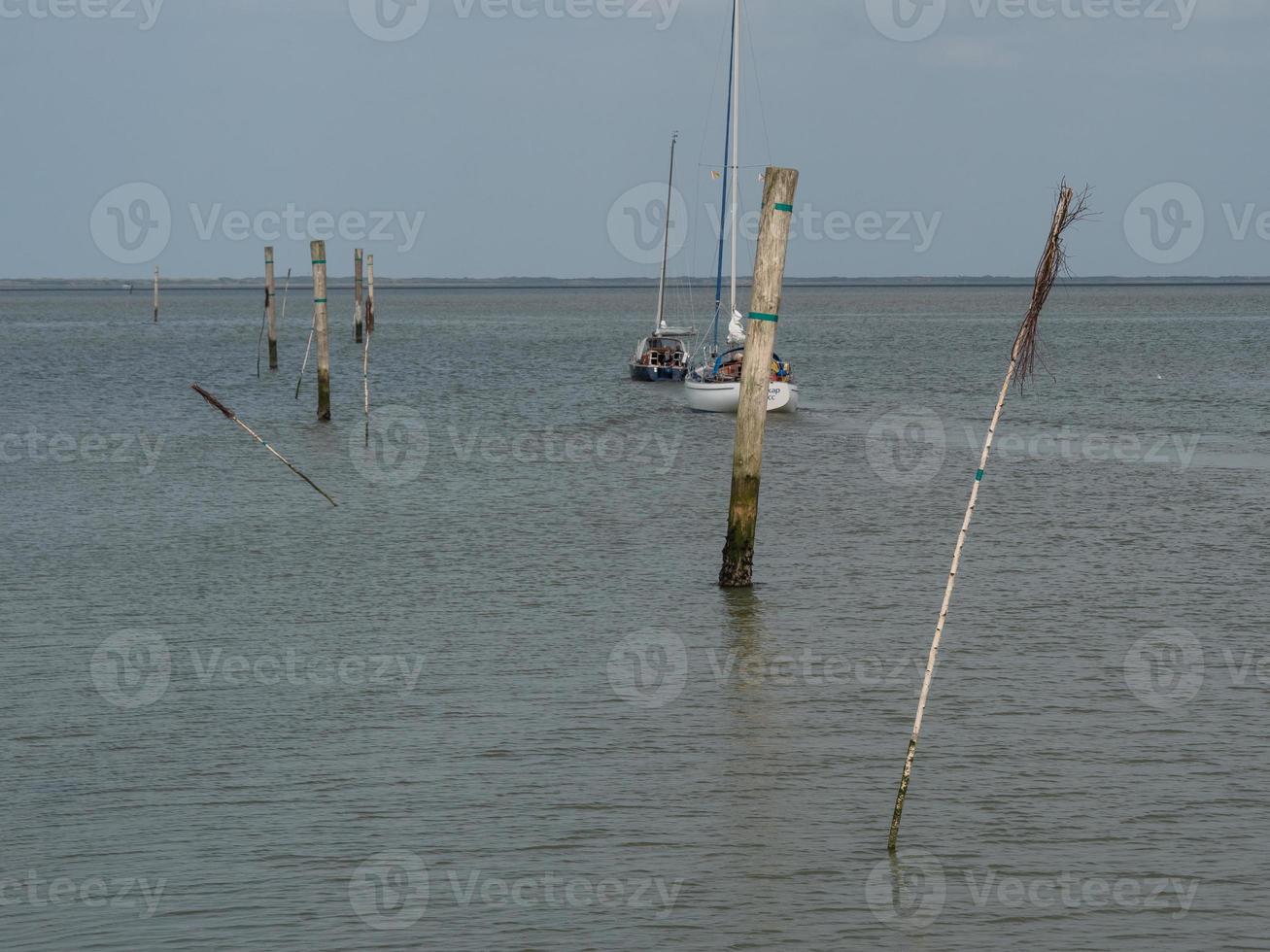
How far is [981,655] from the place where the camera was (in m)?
14.4

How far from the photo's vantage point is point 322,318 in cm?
3666

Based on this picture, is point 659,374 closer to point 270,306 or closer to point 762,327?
point 270,306

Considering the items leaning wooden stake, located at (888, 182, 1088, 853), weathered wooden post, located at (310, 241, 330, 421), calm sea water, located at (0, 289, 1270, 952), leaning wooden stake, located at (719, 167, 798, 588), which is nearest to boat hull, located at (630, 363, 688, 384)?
weathered wooden post, located at (310, 241, 330, 421)

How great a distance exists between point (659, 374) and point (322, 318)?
2303 centimetres

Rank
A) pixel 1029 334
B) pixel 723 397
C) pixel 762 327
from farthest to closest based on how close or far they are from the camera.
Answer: pixel 723 397 → pixel 762 327 → pixel 1029 334

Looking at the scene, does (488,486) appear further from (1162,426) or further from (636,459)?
(1162,426)

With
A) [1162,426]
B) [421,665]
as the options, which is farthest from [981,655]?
[1162,426]

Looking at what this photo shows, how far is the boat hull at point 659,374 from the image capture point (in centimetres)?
5819

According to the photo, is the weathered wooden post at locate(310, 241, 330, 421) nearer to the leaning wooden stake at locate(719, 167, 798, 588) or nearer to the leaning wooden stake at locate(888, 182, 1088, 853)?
the leaning wooden stake at locate(719, 167, 798, 588)

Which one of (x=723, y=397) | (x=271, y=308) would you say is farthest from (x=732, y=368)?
(x=271, y=308)

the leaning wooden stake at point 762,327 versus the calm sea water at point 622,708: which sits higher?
the leaning wooden stake at point 762,327

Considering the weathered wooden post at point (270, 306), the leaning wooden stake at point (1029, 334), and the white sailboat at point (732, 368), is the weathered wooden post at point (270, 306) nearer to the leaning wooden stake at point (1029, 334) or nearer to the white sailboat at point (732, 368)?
the white sailboat at point (732, 368)

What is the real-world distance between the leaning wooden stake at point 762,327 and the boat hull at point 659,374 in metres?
41.7

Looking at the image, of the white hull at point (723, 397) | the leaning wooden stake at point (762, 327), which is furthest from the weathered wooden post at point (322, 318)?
the leaning wooden stake at point (762, 327)
